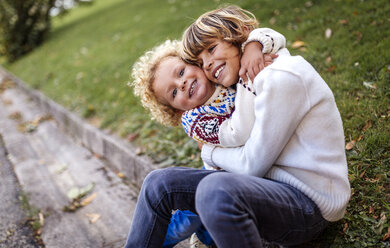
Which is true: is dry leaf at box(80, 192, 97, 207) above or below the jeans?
below

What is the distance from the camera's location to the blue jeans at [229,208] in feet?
4.28

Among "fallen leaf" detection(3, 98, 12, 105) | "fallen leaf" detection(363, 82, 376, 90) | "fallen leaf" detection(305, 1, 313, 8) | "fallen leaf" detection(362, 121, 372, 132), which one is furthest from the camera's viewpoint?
"fallen leaf" detection(3, 98, 12, 105)

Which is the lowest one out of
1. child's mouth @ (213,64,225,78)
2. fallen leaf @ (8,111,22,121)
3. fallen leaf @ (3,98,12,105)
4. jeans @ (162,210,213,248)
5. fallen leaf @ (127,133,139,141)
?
fallen leaf @ (3,98,12,105)

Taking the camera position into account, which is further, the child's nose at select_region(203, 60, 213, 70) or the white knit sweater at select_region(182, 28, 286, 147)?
the child's nose at select_region(203, 60, 213, 70)

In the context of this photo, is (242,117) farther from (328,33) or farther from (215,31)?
(328,33)

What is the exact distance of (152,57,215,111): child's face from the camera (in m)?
1.86

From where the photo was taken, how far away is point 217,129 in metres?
1.77

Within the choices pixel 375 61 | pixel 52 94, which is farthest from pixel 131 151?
pixel 52 94

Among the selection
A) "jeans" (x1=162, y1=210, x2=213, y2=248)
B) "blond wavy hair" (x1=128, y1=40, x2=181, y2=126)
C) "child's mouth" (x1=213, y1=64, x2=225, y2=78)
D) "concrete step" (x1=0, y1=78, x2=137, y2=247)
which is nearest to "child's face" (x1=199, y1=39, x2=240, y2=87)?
"child's mouth" (x1=213, y1=64, x2=225, y2=78)

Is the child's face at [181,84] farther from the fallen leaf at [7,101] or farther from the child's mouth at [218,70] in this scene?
the fallen leaf at [7,101]

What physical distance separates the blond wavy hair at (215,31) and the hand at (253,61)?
0.13m

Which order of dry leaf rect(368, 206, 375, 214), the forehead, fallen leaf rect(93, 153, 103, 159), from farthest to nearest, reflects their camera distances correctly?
fallen leaf rect(93, 153, 103, 159) < the forehead < dry leaf rect(368, 206, 375, 214)

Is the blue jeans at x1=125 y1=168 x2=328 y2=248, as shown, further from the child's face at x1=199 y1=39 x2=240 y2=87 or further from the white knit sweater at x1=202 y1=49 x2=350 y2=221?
the child's face at x1=199 y1=39 x2=240 y2=87

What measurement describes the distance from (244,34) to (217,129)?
53 centimetres
